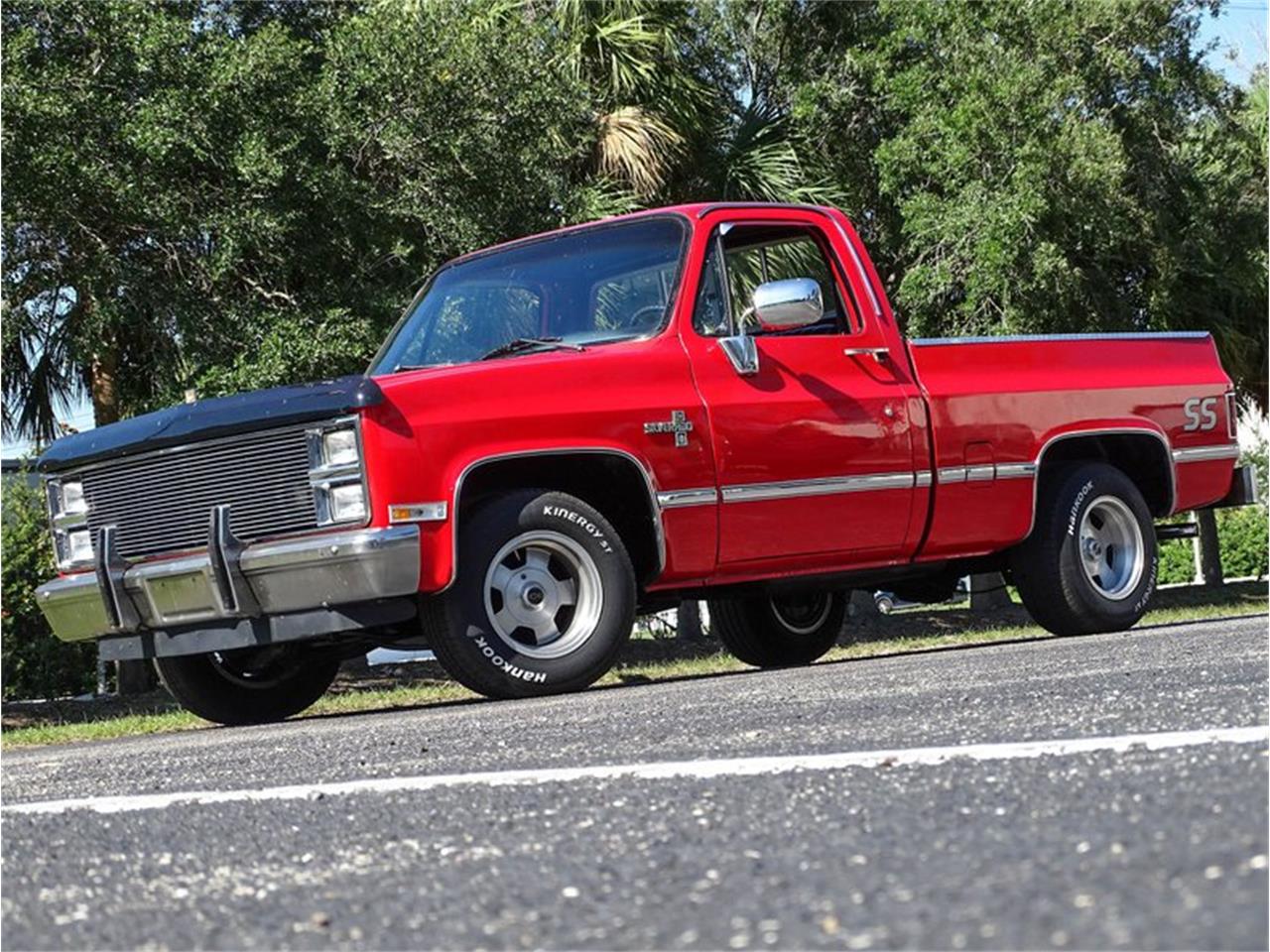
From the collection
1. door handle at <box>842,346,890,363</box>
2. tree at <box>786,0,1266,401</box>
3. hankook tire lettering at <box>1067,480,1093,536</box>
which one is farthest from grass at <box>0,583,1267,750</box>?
tree at <box>786,0,1266,401</box>

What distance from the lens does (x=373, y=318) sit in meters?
16.6

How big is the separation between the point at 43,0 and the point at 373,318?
12.0 ft

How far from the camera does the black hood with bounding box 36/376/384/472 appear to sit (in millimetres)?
7195

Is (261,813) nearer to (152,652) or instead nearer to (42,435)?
(152,652)

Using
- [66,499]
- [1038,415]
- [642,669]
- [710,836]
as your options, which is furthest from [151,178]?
[710,836]

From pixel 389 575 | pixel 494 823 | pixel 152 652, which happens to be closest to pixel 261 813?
pixel 494 823

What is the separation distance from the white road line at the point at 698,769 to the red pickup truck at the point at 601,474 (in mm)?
2593

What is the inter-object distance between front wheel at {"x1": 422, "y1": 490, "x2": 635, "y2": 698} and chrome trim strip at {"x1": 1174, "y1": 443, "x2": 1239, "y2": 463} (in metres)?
3.53

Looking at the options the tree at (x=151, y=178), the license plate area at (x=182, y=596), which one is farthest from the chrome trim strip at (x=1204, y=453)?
the tree at (x=151, y=178)

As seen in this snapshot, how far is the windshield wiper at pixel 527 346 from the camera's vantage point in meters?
7.95

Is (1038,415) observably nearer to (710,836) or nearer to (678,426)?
(678,426)

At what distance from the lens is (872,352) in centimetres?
862

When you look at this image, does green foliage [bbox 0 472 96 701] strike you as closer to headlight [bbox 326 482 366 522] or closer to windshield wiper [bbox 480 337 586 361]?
windshield wiper [bbox 480 337 586 361]

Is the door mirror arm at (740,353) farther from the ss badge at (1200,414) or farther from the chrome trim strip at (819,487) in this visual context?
the ss badge at (1200,414)
